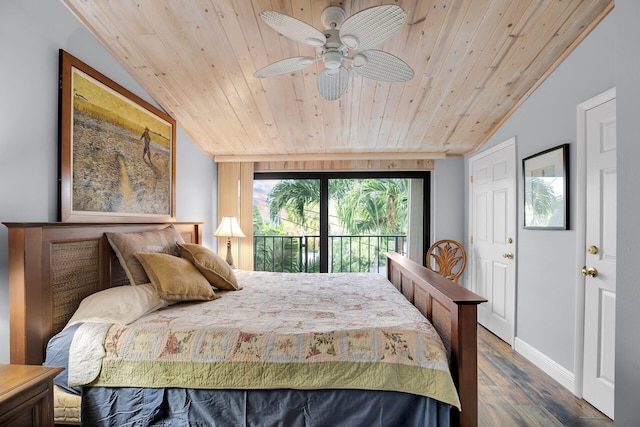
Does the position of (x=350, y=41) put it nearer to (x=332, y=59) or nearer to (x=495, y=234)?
(x=332, y=59)

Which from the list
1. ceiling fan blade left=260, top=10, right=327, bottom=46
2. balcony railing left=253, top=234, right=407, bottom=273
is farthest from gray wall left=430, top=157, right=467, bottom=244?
ceiling fan blade left=260, top=10, right=327, bottom=46

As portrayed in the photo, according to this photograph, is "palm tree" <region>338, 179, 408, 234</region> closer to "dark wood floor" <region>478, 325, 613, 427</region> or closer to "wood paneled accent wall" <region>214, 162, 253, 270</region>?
"wood paneled accent wall" <region>214, 162, 253, 270</region>

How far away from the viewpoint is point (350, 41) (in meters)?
1.58

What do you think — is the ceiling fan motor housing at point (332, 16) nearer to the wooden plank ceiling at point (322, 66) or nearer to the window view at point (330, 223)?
the wooden plank ceiling at point (322, 66)

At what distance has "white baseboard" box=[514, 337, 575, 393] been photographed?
2.16 metres

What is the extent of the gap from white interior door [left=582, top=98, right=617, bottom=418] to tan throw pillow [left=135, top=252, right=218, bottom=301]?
2.54m

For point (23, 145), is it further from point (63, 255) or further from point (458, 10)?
point (458, 10)

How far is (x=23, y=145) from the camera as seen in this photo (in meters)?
1.60

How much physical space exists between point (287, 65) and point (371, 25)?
59cm

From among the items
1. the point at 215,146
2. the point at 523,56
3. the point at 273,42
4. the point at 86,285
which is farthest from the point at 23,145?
the point at 523,56

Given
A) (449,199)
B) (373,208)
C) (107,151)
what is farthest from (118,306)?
(373,208)

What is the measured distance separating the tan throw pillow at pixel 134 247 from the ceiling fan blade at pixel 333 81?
1642 millimetres

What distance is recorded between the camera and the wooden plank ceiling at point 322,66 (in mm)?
1908

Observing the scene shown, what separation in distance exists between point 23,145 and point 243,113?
1808mm
